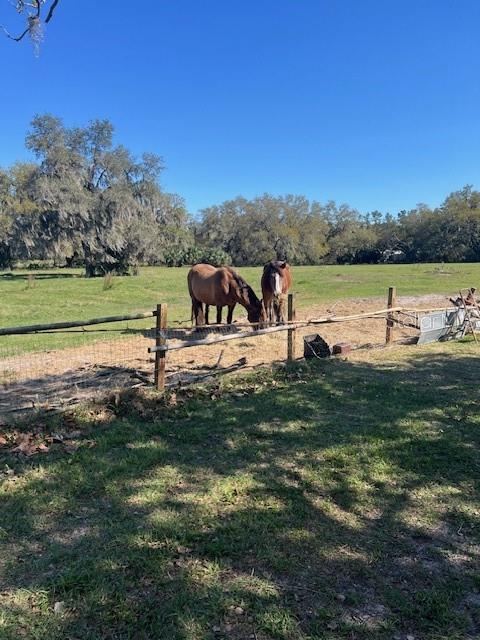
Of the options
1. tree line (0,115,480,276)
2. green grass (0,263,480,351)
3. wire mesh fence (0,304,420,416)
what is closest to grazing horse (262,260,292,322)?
wire mesh fence (0,304,420,416)

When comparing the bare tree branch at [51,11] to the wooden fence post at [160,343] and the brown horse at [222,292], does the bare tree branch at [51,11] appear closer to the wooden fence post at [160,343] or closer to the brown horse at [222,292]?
the wooden fence post at [160,343]

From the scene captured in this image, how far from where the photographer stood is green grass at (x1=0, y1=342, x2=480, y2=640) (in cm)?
217

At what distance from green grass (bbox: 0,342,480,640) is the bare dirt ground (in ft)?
4.43

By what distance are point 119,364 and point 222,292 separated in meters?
3.29

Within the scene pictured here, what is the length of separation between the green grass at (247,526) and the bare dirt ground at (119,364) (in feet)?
4.43

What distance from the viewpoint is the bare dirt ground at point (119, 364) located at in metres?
6.09

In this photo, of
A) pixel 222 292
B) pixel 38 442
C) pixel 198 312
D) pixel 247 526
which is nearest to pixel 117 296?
pixel 198 312

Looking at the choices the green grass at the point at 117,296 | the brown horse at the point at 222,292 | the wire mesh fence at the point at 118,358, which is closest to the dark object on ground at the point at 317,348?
the wire mesh fence at the point at 118,358

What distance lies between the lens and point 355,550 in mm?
2684

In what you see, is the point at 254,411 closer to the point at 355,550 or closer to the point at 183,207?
the point at 355,550

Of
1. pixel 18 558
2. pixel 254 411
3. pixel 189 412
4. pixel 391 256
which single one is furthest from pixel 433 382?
pixel 391 256

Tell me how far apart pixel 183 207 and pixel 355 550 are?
125ft

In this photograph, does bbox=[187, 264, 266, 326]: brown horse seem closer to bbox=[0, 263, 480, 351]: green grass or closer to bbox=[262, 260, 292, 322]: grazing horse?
bbox=[262, 260, 292, 322]: grazing horse

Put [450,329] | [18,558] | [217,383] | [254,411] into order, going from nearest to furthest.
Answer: [18,558]
[254,411]
[217,383]
[450,329]
